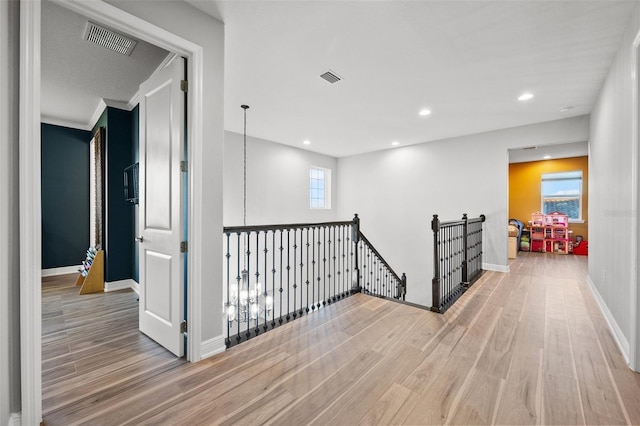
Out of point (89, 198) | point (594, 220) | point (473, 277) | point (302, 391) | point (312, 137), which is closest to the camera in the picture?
point (302, 391)

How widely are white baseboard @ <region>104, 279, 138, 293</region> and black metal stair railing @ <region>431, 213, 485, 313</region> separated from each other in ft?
13.9

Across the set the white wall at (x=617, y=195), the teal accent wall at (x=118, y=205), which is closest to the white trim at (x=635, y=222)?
the white wall at (x=617, y=195)

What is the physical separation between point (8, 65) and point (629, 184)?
4.16 metres

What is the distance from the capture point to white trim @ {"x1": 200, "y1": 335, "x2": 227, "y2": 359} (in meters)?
2.16

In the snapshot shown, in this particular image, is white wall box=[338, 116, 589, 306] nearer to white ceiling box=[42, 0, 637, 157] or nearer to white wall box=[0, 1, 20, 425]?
white ceiling box=[42, 0, 637, 157]

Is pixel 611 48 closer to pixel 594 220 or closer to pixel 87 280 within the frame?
pixel 594 220

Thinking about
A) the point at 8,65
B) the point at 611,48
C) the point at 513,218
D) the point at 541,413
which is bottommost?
the point at 541,413

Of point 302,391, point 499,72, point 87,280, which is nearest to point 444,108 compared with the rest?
point 499,72

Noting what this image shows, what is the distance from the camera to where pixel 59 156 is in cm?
495

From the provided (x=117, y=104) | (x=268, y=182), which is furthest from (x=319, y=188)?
(x=117, y=104)

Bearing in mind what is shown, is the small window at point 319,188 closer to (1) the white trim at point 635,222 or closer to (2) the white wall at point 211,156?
(2) the white wall at point 211,156

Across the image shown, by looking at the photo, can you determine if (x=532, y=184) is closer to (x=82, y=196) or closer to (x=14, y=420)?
(x=14, y=420)

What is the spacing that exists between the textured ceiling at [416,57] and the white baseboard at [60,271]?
4105 mm

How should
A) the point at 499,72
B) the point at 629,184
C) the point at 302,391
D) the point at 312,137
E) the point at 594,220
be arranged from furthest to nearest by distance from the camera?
the point at 312,137
the point at 594,220
the point at 499,72
the point at 629,184
the point at 302,391
